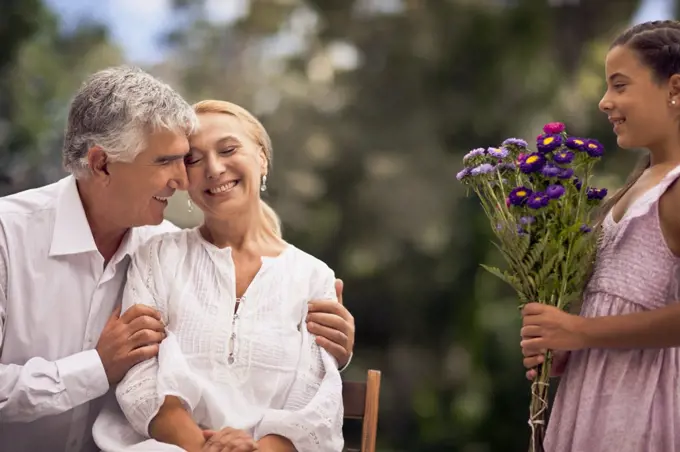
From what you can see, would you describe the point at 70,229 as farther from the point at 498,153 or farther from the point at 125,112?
the point at 498,153

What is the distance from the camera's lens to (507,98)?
720 centimetres

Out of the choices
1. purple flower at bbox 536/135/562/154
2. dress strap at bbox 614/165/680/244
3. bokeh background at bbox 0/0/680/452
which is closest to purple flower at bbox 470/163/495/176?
purple flower at bbox 536/135/562/154

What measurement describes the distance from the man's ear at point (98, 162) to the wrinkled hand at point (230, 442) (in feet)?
2.58

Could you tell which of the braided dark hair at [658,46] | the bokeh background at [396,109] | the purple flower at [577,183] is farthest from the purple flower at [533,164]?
the bokeh background at [396,109]

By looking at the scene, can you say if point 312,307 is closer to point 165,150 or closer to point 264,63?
point 165,150

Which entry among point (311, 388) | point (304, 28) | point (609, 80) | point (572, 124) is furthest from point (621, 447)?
point (304, 28)

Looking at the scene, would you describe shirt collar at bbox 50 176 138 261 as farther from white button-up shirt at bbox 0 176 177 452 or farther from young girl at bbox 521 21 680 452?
young girl at bbox 521 21 680 452

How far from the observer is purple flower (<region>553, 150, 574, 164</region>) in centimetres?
212

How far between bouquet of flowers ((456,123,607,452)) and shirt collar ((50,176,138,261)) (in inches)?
39.3

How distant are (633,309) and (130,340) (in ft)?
3.95

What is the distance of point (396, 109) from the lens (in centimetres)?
743

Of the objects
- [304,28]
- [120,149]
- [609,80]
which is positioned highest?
[304,28]

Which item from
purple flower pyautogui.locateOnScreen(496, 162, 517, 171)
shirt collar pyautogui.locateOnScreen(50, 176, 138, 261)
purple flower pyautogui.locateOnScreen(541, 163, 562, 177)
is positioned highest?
purple flower pyautogui.locateOnScreen(496, 162, 517, 171)

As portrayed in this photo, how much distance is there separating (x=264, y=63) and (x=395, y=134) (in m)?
1.20
